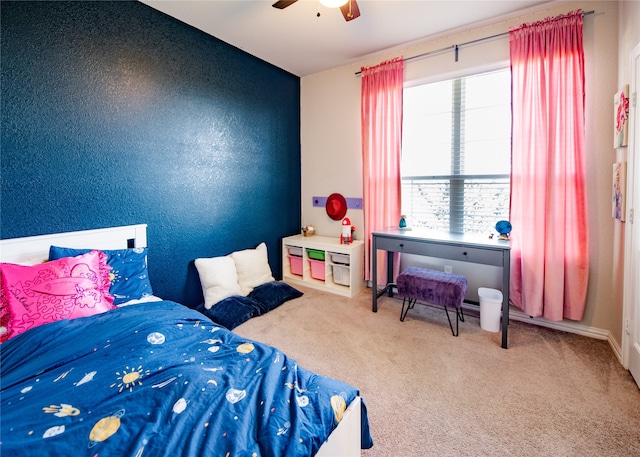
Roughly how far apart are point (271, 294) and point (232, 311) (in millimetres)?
526

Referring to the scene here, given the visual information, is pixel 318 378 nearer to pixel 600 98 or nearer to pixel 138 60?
pixel 138 60

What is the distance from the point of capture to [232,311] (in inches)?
112

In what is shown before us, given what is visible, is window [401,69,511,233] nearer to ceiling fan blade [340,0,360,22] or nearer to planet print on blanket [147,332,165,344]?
ceiling fan blade [340,0,360,22]

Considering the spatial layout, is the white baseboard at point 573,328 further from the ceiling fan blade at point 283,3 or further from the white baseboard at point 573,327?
the ceiling fan blade at point 283,3

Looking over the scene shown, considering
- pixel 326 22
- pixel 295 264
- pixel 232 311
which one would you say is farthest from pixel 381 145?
pixel 232 311

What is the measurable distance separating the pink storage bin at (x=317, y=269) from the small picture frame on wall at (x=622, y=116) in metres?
2.80

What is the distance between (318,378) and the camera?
4.32ft

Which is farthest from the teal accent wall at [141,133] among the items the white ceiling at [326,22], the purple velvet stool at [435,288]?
the purple velvet stool at [435,288]

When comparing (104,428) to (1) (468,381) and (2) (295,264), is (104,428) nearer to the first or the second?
(1) (468,381)

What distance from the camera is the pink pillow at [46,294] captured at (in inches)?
64.0

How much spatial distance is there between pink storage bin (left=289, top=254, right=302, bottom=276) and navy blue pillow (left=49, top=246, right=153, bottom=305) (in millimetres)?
1910

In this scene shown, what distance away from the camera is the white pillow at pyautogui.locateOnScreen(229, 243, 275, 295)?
333 centimetres

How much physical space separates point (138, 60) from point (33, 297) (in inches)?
77.0

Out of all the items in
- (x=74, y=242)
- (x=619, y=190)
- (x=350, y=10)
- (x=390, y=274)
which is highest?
(x=350, y=10)
